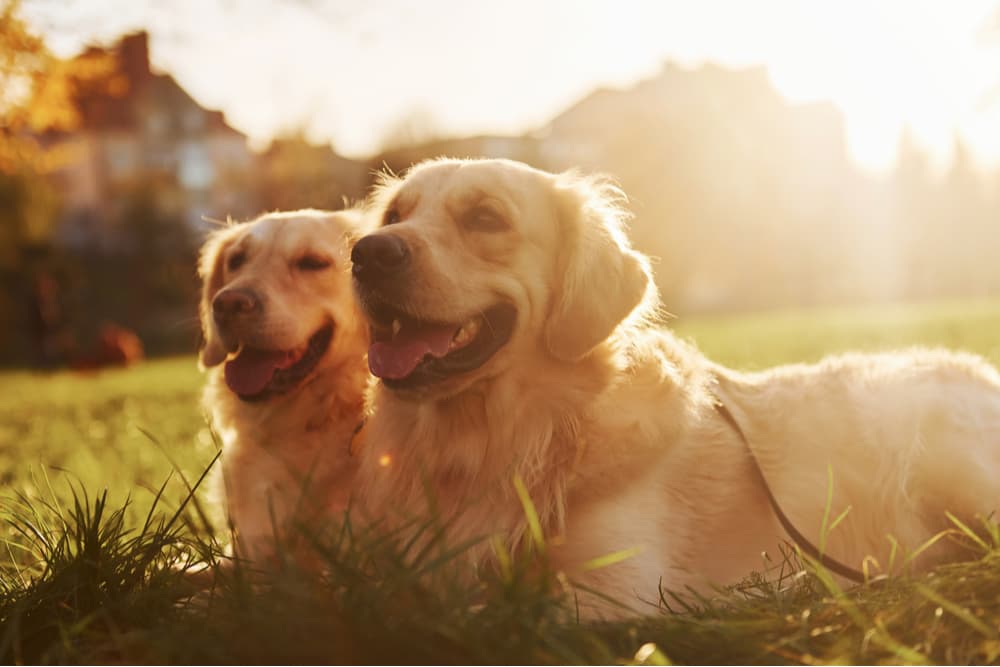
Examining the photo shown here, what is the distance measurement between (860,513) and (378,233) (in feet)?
6.80

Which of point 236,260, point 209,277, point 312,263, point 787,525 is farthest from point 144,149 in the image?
point 787,525

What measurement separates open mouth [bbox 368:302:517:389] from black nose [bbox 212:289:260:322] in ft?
3.56

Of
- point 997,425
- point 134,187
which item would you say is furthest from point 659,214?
point 997,425

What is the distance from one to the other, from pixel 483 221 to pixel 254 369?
1.51 metres

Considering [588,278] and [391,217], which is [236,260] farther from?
[588,278]

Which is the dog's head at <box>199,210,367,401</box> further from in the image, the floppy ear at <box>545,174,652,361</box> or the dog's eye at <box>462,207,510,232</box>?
the floppy ear at <box>545,174,652,361</box>

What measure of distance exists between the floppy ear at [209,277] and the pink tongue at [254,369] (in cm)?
30

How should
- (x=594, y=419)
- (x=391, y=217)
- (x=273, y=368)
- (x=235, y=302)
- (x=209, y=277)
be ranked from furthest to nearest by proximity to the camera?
(x=209, y=277) → (x=273, y=368) → (x=235, y=302) → (x=391, y=217) → (x=594, y=419)

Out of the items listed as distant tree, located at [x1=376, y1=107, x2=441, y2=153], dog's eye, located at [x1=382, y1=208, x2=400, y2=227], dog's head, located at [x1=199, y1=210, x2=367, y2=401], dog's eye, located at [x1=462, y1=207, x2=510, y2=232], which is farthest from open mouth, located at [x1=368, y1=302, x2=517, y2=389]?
distant tree, located at [x1=376, y1=107, x2=441, y2=153]

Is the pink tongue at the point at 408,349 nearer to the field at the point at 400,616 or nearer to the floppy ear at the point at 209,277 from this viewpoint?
the field at the point at 400,616

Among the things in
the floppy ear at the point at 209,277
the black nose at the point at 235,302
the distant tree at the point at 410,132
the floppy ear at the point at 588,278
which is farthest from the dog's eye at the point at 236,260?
the distant tree at the point at 410,132

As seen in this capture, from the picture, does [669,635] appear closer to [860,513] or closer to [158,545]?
[158,545]

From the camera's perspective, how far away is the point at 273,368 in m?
4.16

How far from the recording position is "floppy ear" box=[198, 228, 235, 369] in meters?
4.51
